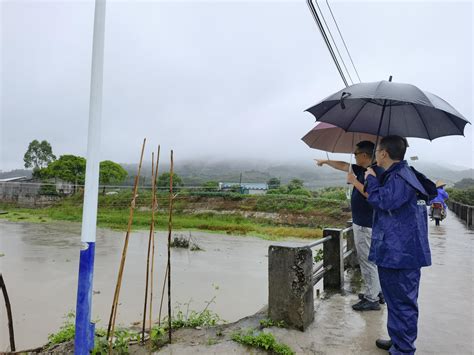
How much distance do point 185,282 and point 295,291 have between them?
22.0 ft

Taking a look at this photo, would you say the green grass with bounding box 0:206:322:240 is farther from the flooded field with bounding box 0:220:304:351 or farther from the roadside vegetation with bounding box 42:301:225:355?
the roadside vegetation with bounding box 42:301:225:355

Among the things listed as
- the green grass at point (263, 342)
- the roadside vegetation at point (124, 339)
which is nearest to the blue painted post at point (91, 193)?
the roadside vegetation at point (124, 339)

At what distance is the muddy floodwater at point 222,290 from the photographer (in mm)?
3059

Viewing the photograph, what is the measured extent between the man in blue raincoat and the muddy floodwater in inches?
21.6

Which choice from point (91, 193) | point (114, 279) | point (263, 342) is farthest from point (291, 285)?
point (114, 279)

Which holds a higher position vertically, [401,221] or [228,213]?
[401,221]

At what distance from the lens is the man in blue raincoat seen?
231 centimetres

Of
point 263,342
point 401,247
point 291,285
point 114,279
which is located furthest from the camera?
point 114,279

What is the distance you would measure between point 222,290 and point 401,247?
6.64m

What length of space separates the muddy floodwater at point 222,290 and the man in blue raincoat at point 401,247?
549 millimetres

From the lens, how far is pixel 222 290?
8.40 m

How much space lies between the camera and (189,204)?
31500mm

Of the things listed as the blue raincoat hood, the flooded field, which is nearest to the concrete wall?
the flooded field

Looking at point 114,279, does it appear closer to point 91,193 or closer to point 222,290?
point 222,290
